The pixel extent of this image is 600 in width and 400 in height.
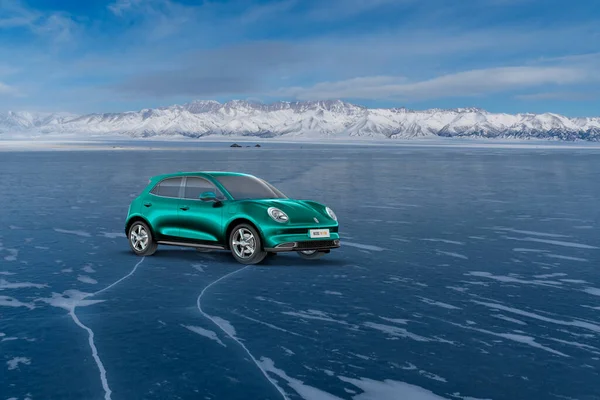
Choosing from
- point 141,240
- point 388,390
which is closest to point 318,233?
point 141,240

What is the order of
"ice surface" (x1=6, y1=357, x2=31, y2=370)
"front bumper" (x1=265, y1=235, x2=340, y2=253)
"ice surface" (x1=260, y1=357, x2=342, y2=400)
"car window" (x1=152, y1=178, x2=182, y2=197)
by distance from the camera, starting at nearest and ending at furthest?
"ice surface" (x1=260, y1=357, x2=342, y2=400) < "ice surface" (x1=6, y1=357, x2=31, y2=370) < "front bumper" (x1=265, y1=235, x2=340, y2=253) < "car window" (x1=152, y1=178, x2=182, y2=197)

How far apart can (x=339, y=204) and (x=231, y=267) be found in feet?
39.3

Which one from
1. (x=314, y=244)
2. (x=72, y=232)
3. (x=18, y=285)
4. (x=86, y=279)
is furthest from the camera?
(x=72, y=232)

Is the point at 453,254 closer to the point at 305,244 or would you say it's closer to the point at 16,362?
the point at 305,244

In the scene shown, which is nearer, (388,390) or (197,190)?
(388,390)

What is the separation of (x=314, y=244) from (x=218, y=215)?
1624mm

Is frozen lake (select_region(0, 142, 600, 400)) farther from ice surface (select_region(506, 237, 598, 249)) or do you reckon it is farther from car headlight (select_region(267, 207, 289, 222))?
car headlight (select_region(267, 207, 289, 222))

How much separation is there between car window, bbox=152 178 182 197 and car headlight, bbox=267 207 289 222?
2291mm

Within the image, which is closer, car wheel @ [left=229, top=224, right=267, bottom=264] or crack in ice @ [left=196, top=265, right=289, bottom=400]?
crack in ice @ [left=196, top=265, right=289, bottom=400]

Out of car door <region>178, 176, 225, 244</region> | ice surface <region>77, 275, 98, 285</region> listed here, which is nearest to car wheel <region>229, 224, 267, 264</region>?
car door <region>178, 176, 225, 244</region>

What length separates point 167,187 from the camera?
14117mm

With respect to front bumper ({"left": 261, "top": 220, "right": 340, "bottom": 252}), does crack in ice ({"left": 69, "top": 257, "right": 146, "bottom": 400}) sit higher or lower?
lower

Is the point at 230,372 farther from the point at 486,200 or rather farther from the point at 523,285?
the point at 486,200

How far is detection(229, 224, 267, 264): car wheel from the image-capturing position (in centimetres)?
1257
